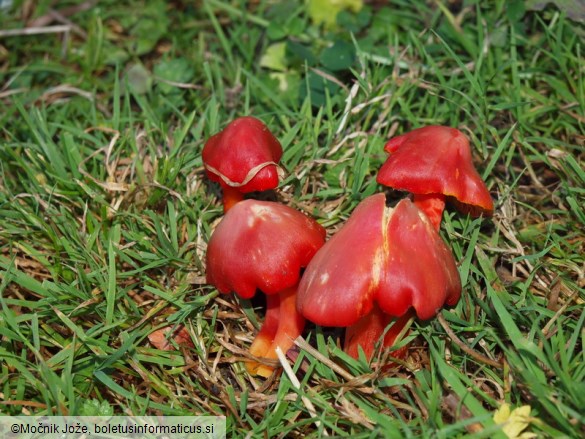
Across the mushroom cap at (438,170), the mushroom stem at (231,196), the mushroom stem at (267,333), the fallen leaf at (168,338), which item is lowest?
the fallen leaf at (168,338)

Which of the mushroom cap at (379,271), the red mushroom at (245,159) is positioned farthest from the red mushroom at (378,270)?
the red mushroom at (245,159)

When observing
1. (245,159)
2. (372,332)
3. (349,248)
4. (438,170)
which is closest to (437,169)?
(438,170)

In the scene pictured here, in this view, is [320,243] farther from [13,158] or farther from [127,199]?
[13,158]

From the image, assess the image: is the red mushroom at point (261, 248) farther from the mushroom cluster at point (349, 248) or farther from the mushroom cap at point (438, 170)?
the mushroom cap at point (438, 170)

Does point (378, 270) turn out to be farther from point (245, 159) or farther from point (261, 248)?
point (245, 159)

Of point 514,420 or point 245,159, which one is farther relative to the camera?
point 245,159

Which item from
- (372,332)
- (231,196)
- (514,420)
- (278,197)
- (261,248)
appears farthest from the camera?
(278,197)

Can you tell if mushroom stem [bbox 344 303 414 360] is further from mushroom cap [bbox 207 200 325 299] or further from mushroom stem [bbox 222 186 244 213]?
mushroom stem [bbox 222 186 244 213]

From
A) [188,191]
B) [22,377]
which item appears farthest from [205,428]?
[188,191]
